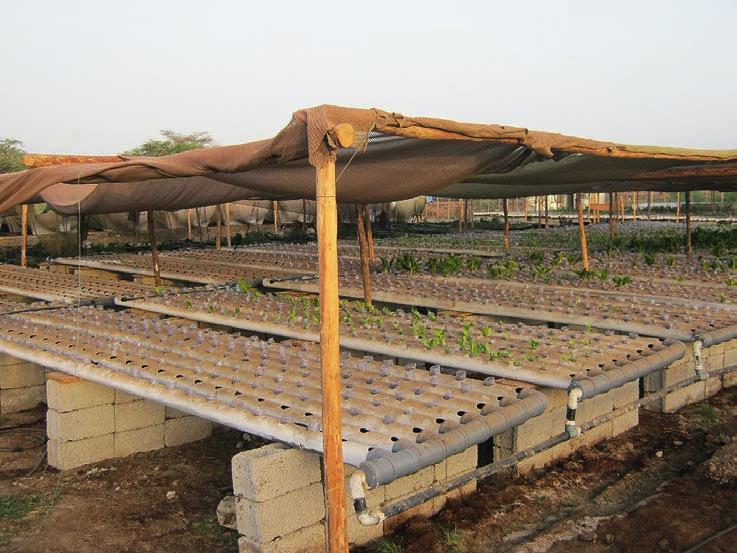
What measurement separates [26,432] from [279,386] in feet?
10.2

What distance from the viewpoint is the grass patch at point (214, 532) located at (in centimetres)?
429

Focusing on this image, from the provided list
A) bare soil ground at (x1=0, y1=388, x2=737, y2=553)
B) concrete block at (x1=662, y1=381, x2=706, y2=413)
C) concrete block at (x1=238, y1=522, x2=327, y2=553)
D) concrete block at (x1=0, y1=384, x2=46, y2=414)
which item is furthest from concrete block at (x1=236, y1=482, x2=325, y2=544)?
concrete block at (x1=0, y1=384, x2=46, y2=414)

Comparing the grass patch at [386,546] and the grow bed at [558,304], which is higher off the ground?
the grow bed at [558,304]

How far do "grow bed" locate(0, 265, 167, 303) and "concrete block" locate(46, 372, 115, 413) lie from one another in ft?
10.0

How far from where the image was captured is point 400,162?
15.1ft

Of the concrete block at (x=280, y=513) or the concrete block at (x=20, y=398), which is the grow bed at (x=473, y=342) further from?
the concrete block at (x=280, y=513)

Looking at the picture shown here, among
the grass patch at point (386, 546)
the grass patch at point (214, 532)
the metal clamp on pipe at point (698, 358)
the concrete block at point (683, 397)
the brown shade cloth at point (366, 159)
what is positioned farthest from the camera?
the concrete block at point (683, 397)

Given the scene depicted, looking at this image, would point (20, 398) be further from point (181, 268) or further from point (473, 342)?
point (181, 268)

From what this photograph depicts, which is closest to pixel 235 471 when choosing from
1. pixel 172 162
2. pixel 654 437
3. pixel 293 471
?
pixel 293 471

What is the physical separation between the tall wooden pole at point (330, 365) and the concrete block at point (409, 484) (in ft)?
3.26

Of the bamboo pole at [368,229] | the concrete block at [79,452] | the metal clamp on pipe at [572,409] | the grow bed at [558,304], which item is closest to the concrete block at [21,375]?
the concrete block at [79,452]

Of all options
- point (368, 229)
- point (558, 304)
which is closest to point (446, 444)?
point (558, 304)

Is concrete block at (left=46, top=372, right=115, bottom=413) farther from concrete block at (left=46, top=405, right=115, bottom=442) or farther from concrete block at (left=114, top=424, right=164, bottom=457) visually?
concrete block at (left=114, top=424, right=164, bottom=457)

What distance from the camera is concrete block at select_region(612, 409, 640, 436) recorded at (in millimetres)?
5945
